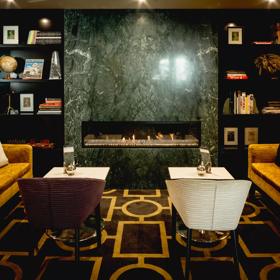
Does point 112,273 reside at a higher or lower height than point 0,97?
lower

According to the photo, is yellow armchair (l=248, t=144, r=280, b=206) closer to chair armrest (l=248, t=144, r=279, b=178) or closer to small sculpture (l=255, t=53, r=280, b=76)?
chair armrest (l=248, t=144, r=279, b=178)

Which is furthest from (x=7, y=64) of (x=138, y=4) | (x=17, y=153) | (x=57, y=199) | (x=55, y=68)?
(x=57, y=199)

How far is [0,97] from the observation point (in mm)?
5363

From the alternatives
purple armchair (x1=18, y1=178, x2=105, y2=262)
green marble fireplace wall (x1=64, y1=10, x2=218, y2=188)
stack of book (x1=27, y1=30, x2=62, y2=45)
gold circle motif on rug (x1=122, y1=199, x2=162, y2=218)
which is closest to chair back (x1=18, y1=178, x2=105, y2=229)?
A: purple armchair (x1=18, y1=178, x2=105, y2=262)

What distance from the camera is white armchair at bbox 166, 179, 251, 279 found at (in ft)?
8.21

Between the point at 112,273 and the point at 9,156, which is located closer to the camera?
the point at 112,273

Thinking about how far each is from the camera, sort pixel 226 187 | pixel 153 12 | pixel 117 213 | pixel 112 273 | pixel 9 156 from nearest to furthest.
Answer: pixel 226 187
pixel 112 273
pixel 117 213
pixel 9 156
pixel 153 12

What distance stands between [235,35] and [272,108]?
3.86 feet

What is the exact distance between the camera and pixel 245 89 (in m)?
5.50

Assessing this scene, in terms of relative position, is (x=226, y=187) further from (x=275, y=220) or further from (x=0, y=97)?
(x=0, y=97)

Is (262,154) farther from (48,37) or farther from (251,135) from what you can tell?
(48,37)

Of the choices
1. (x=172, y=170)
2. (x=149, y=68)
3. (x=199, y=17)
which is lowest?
(x=172, y=170)

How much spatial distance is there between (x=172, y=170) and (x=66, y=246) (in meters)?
1.26

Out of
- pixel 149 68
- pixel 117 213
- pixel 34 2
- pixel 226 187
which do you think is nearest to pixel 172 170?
pixel 117 213
